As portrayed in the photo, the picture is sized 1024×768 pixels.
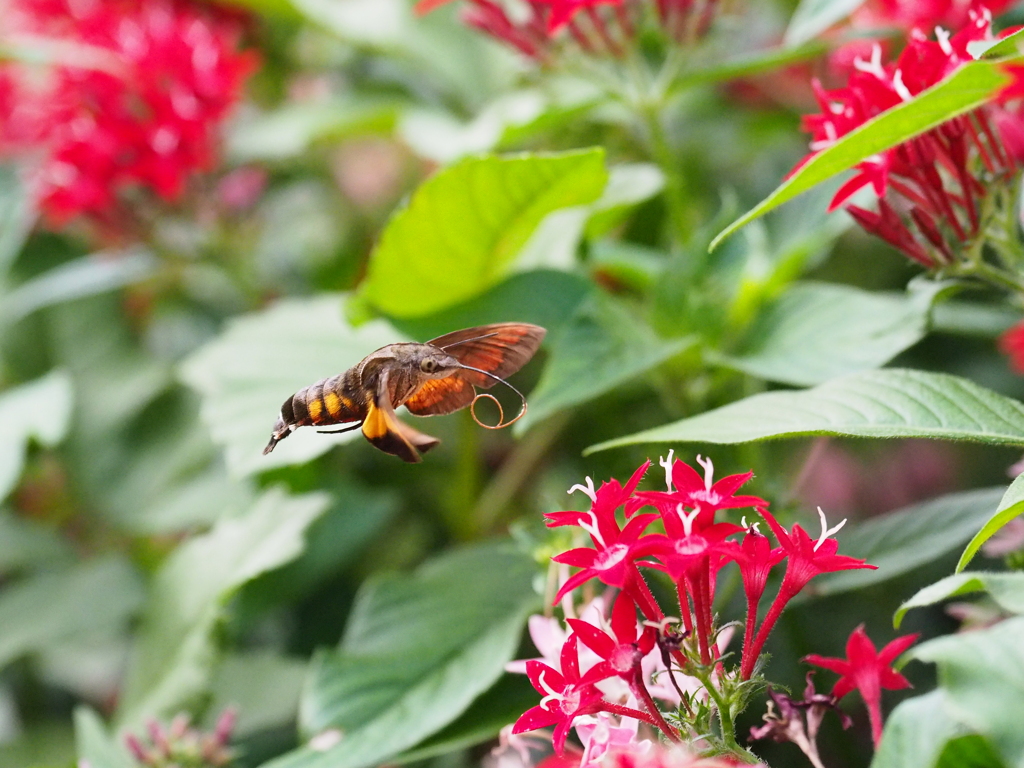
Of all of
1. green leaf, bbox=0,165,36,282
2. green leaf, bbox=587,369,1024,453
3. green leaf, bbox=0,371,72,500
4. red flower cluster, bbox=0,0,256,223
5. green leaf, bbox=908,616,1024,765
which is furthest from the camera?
green leaf, bbox=0,165,36,282

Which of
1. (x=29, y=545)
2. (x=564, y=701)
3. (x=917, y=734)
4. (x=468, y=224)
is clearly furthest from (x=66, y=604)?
(x=917, y=734)

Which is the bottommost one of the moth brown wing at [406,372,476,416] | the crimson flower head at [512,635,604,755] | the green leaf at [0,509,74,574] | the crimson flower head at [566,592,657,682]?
the crimson flower head at [512,635,604,755]

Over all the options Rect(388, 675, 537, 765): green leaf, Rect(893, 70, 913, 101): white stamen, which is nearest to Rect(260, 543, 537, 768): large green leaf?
Rect(388, 675, 537, 765): green leaf

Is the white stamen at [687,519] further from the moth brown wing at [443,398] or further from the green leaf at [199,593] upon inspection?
the green leaf at [199,593]

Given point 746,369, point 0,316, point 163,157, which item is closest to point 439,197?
point 746,369

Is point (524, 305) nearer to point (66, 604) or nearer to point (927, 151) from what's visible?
point (927, 151)

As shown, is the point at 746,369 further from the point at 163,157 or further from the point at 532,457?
the point at 163,157

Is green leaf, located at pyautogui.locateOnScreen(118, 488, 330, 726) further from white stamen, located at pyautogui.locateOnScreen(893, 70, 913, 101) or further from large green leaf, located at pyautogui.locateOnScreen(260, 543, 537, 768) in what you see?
white stamen, located at pyautogui.locateOnScreen(893, 70, 913, 101)
